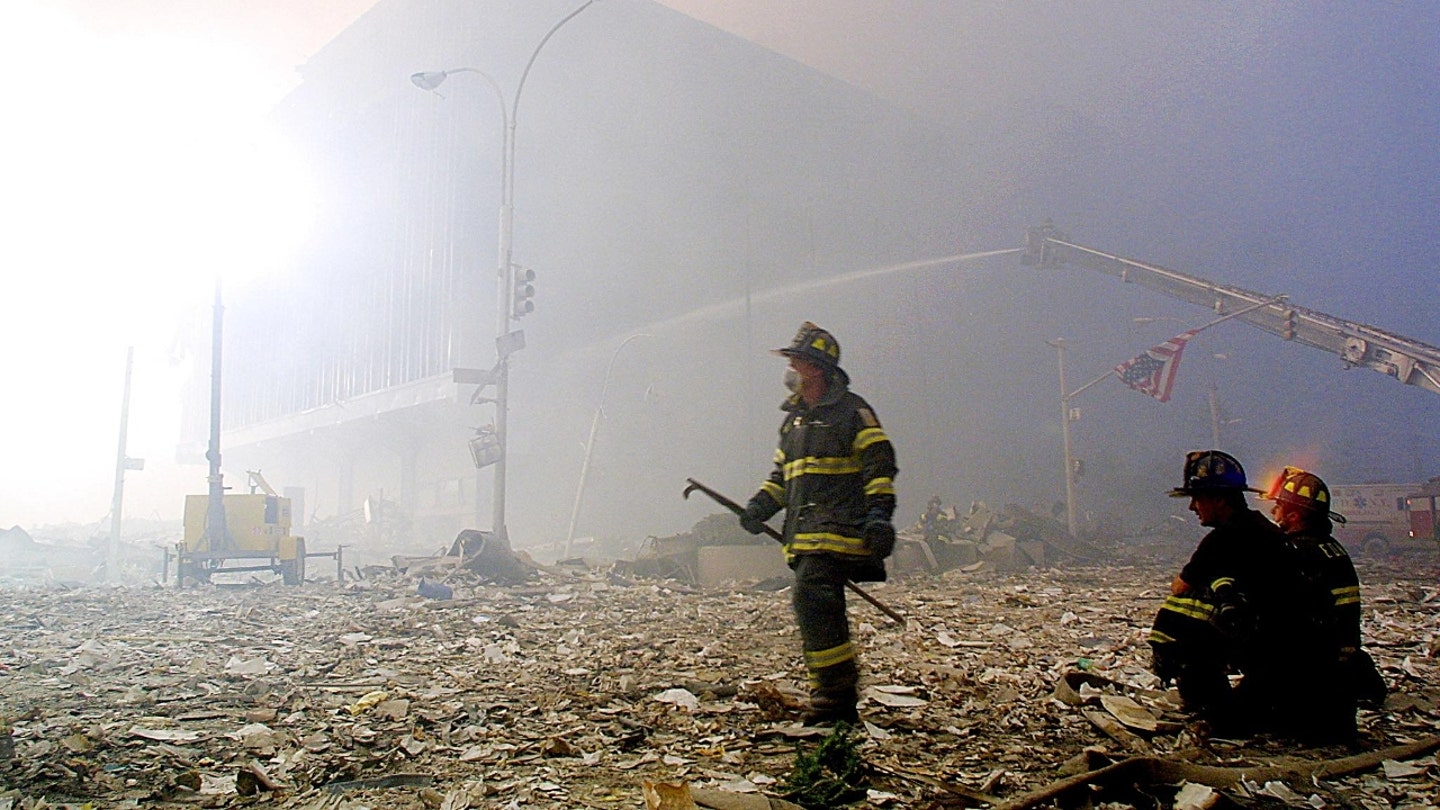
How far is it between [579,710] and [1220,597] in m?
3.34

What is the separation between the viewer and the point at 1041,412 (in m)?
44.8

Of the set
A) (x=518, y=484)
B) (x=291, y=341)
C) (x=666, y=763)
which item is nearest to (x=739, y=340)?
(x=518, y=484)

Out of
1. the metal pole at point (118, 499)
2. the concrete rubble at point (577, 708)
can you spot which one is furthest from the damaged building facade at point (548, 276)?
the concrete rubble at point (577, 708)

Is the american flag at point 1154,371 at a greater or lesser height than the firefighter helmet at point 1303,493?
greater

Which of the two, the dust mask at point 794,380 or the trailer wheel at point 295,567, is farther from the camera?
the trailer wheel at point 295,567

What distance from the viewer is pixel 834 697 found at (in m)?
4.11

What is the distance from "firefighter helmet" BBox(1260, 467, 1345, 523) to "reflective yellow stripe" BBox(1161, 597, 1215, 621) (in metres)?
0.66

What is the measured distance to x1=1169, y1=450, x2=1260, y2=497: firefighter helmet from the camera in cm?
376

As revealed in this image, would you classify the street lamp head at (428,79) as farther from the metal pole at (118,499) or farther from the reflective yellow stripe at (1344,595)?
the reflective yellow stripe at (1344,595)

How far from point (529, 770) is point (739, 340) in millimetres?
35415

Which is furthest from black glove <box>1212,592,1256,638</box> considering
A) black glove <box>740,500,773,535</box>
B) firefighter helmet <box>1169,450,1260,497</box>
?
black glove <box>740,500,773,535</box>

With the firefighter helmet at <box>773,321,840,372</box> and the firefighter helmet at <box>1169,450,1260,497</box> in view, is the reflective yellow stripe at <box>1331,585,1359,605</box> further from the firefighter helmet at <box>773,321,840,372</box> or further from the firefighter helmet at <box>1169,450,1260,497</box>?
the firefighter helmet at <box>773,321,840,372</box>

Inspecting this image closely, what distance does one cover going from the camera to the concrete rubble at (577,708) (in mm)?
3375

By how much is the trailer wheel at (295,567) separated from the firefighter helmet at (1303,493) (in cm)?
1541
